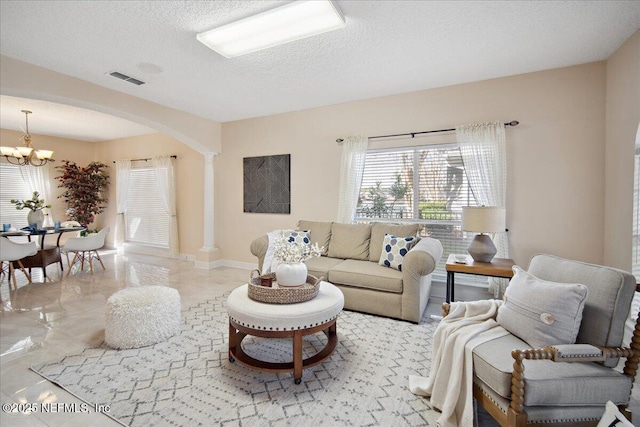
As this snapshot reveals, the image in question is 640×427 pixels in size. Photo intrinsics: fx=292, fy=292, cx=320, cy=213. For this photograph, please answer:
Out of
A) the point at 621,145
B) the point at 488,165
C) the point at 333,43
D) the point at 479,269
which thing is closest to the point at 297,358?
the point at 479,269

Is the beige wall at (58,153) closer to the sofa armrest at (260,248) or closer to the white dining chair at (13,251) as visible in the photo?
the white dining chair at (13,251)

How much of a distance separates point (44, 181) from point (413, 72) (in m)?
8.19

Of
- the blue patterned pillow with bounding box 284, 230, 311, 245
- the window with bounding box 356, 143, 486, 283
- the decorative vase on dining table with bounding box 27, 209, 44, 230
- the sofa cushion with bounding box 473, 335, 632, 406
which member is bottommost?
the sofa cushion with bounding box 473, 335, 632, 406

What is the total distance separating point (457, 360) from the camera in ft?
5.42

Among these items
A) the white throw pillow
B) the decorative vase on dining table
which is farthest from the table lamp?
the decorative vase on dining table

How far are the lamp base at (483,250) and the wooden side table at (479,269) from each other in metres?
0.05

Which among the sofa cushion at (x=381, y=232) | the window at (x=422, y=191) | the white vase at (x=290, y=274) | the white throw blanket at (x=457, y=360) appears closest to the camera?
the white throw blanket at (x=457, y=360)

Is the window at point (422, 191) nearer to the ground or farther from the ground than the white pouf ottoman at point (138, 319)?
farther from the ground

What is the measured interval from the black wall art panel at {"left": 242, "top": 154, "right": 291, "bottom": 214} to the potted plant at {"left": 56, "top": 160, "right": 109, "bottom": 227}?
14.6 ft

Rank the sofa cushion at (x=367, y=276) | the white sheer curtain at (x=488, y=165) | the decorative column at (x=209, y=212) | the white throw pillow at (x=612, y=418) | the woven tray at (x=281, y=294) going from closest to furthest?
1. the white throw pillow at (x=612, y=418)
2. the woven tray at (x=281, y=294)
3. the sofa cushion at (x=367, y=276)
4. the white sheer curtain at (x=488, y=165)
5. the decorative column at (x=209, y=212)

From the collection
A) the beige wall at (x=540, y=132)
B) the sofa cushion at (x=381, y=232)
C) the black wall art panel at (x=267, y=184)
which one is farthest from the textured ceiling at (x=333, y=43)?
the sofa cushion at (x=381, y=232)

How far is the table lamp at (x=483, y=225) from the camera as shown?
285 centimetres

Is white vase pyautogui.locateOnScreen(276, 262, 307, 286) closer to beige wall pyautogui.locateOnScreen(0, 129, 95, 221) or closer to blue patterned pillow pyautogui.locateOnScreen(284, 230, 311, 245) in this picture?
blue patterned pillow pyautogui.locateOnScreen(284, 230, 311, 245)

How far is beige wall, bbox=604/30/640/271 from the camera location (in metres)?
2.58
